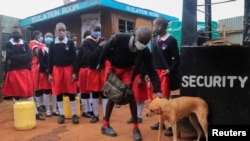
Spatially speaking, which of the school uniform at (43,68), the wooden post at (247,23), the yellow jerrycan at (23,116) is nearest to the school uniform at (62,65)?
the yellow jerrycan at (23,116)

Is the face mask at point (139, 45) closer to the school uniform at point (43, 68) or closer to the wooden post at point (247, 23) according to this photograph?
the wooden post at point (247, 23)

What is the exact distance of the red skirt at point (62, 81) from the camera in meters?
6.24

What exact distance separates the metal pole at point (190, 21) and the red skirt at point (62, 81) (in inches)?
98.7

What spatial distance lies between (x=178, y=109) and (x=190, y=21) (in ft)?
4.71

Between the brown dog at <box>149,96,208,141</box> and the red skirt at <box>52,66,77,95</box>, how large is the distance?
7.91 feet

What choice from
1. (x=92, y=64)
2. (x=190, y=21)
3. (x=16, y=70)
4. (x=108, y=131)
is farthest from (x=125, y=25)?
(x=108, y=131)

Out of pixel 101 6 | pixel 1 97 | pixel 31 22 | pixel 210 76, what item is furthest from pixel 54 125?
pixel 31 22

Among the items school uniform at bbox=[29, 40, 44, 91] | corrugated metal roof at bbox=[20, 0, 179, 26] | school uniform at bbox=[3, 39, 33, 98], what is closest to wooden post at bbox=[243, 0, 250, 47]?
school uniform at bbox=[3, 39, 33, 98]

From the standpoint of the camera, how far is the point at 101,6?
36.9 ft

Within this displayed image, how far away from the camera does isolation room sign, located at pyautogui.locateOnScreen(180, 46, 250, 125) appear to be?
14.3ft

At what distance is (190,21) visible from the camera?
494 centimetres

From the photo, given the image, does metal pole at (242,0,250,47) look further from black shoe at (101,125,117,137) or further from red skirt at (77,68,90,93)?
red skirt at (77,68,90,93)

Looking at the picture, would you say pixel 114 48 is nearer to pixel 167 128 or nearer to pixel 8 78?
pixel 167 128

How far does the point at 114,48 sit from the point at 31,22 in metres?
9.39
